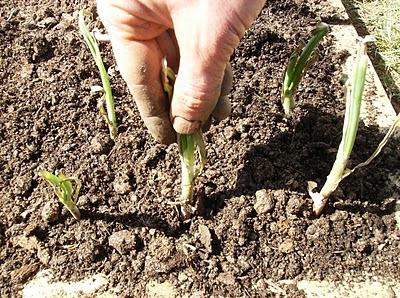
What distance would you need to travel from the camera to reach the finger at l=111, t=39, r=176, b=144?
138cm

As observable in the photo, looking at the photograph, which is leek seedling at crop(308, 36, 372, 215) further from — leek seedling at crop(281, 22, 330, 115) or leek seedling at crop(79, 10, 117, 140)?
leek seedling at crop(79, 10, 117, 140)

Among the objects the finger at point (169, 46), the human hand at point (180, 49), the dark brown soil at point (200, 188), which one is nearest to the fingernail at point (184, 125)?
the human hand at point (180, 49)

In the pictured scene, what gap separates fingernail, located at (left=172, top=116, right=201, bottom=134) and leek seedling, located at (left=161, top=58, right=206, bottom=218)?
0.05 meters

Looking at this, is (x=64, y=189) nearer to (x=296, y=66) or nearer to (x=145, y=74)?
(x=145, y=74)

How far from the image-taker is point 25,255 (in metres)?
1.54

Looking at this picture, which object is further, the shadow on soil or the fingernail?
the shadow on soil

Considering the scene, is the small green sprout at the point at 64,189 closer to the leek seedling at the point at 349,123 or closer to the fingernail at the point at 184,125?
the fingernail at the point at 184,125

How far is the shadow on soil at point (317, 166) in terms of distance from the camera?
165 centimetres

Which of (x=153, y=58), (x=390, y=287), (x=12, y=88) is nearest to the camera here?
(x=153, y=58)

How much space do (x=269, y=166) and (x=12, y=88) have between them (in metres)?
0.97

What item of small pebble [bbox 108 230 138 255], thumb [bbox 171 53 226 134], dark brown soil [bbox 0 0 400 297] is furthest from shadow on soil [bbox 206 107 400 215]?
thumb [bbox 171 53 226 134]

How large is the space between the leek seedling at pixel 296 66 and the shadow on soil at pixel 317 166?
0.27ft

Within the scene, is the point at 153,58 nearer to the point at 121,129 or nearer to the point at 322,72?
the point at 121,129

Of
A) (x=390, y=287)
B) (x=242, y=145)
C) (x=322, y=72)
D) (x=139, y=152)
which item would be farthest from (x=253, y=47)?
(x=390, y=287)
